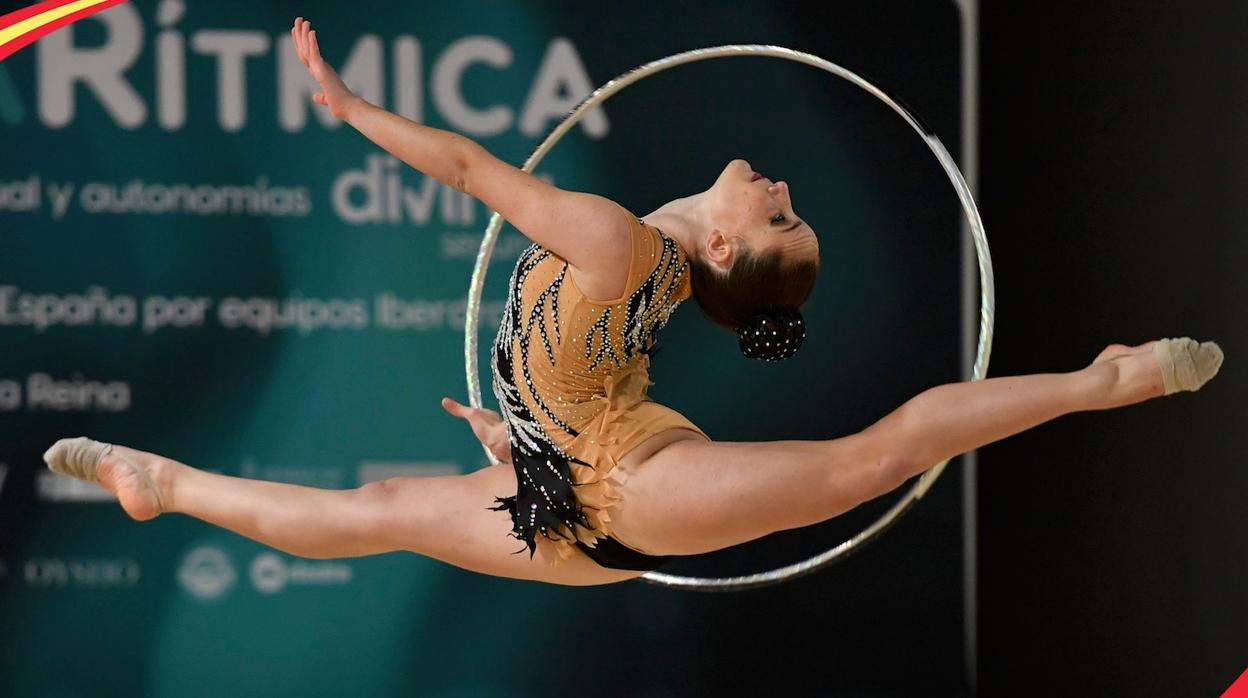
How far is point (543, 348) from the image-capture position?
118 inches

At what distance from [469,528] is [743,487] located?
0.75 metres

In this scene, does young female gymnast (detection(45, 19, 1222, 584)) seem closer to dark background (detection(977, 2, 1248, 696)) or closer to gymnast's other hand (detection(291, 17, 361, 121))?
gymnast's other hand (detection(291, 17, 361, 121))

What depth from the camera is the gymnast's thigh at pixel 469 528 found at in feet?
10.5

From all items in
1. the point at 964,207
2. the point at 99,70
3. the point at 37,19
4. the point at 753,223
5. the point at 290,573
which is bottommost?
the point at 290,573

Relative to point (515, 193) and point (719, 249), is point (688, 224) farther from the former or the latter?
point (515, 193)

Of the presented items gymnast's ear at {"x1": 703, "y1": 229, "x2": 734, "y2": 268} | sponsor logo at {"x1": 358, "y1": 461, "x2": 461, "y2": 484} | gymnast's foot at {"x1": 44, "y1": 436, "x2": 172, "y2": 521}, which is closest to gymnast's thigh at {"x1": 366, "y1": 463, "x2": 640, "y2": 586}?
gymnast's foot at {"x1": 44, "y1": 436, "x2": 172, "y2": 521}

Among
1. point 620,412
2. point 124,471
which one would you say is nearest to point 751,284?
point 620,412

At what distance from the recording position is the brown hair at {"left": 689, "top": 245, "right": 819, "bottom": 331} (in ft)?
9.96

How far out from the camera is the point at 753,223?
3.03m

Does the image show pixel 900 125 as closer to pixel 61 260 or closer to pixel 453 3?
pixel 453 3

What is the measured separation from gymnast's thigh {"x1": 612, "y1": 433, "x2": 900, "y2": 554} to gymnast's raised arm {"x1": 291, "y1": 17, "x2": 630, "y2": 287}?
41 centimetres

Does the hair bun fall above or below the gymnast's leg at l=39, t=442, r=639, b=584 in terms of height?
above

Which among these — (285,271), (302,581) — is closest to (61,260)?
(285,271)

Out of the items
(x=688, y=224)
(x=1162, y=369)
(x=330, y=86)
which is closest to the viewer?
(x=1162, y=369)
